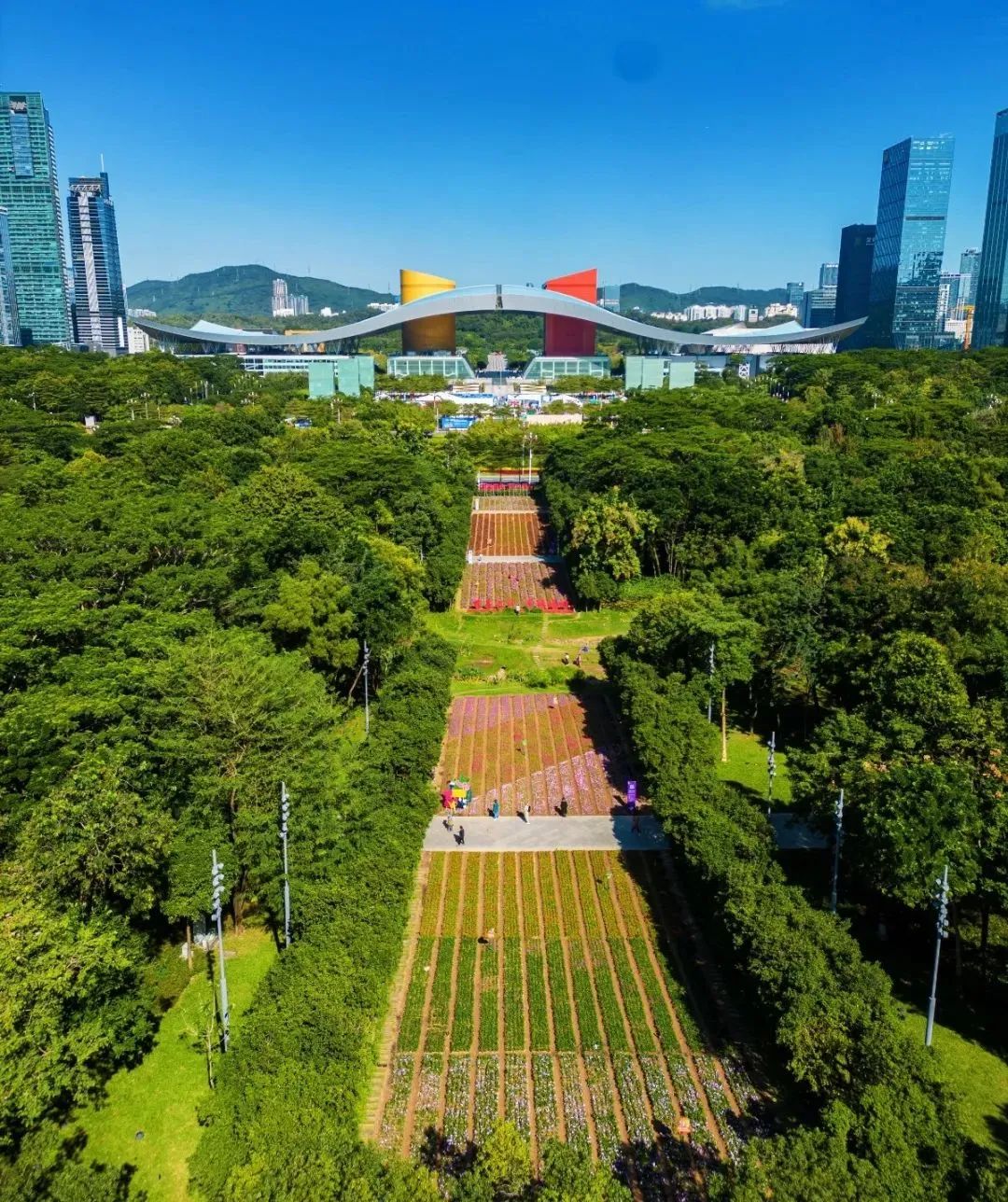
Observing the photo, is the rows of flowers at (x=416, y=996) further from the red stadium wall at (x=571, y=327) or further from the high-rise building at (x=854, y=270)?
the high-rise building at (x=854, y=270)

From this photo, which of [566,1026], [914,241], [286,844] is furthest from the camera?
[914,241]

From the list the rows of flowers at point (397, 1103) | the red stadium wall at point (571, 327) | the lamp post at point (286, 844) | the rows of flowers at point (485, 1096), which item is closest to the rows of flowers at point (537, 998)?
the rows of flowers at point (485, 1096)

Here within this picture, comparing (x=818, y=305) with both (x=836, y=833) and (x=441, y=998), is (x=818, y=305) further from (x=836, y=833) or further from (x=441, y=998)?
(x=441, y=998)

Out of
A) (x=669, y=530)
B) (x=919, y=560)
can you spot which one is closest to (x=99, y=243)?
(x=669, y=530)

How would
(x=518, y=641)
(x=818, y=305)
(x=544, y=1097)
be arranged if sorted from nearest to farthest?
(x=544, y=1097)
(x=518, y=641)
(x=818, y=305)

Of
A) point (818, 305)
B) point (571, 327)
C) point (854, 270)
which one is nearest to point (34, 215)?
point (571, 327)

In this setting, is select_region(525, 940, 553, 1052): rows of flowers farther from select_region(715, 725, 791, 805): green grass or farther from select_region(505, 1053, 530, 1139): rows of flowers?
select_region(715, 725, 791, 805): green grass

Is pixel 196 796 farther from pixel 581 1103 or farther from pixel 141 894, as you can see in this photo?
pixel 581 1103
